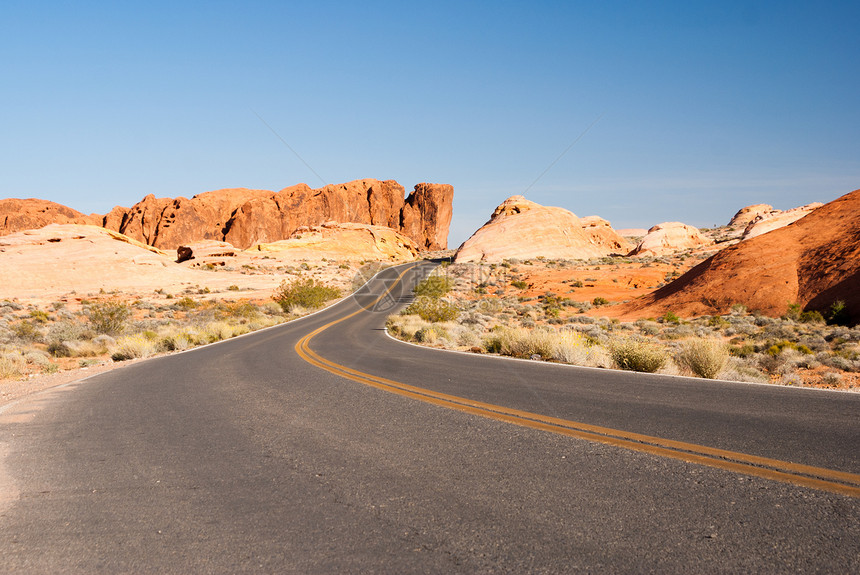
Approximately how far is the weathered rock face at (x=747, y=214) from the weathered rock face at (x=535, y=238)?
37876 millimetres

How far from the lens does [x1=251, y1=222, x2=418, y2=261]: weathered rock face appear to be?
79312 millimetres

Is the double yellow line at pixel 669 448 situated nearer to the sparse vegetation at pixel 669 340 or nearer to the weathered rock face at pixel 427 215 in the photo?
the sparse vegetation at pixel 669 340

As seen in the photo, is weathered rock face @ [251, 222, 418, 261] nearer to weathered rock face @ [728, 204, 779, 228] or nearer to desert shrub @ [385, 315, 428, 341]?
desert shrub @ [385, 315, 428, 341]

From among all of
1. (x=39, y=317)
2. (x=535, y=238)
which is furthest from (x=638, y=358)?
(x=535, y=238)

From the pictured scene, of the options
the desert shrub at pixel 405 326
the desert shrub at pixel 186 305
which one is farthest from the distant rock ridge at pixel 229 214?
the desert shrub at pixel 405 326

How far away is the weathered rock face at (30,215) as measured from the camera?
114000 mm

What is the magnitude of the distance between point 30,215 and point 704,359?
494 ft

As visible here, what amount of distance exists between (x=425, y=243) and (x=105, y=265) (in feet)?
324

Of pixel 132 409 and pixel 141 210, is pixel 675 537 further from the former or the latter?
pixel 141 210

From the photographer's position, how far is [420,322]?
23016mm

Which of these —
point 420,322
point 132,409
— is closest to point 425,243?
point 420,322

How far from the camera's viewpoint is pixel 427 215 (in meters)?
143

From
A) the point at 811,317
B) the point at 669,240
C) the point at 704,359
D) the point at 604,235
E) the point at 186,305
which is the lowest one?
the point at 186,305

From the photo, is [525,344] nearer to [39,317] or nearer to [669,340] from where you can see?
[669,340]
